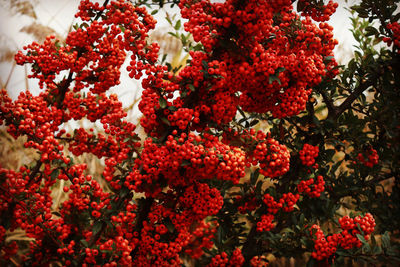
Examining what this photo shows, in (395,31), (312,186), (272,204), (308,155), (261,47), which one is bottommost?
(272,204)

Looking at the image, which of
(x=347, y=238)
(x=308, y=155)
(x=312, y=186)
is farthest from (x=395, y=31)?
(x=347, y=238)

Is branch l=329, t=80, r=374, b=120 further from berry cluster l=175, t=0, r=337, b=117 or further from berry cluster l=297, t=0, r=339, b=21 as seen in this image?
berry cluster l=297, t=0, r=339, b=21

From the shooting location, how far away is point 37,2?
10.6 feet

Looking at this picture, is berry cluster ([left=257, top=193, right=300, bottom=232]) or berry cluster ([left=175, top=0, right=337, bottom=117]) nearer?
berry cluster ([left=175, top=0, right=337, bottom=117])

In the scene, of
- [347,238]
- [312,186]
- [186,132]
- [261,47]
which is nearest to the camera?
[261,47]

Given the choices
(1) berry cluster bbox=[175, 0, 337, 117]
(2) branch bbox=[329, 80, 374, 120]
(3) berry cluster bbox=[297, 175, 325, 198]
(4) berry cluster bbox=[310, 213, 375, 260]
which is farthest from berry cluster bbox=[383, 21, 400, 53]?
(4) berry cluster bbox=[310, 213, 375, 260]

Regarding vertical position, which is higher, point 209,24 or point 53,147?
point 209,24

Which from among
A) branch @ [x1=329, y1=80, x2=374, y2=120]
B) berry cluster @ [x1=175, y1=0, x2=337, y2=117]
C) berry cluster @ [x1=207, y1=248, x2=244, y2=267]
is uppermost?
branch @ [x1=329, y1=80, x2=374, y2=120]

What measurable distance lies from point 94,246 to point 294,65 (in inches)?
49.2

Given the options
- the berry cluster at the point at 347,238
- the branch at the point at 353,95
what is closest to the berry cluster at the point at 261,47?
the branch at the point at 353,95

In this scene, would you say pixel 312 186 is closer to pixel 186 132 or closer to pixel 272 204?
pixel 272 204

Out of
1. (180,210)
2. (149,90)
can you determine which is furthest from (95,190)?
(149,90)

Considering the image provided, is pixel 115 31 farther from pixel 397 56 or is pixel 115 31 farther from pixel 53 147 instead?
pixel 397 56

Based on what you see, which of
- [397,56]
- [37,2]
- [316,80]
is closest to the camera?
[316,80]
